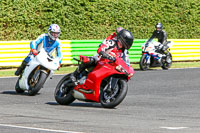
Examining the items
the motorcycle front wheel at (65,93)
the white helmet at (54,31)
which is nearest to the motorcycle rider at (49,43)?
the white helmet at (54,31)

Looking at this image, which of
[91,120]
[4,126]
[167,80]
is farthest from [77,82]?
[167,80]

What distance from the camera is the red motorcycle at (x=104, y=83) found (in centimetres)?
991

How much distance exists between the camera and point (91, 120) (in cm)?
845

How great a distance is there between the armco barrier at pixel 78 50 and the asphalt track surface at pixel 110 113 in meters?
5.89

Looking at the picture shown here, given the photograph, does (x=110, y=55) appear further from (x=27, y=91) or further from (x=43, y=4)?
(x=43, y=4)

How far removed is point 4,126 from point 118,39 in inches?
136

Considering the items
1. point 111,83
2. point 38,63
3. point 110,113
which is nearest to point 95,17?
point 38,63

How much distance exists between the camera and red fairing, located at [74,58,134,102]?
996 cm

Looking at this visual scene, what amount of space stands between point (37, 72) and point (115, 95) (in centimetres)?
300

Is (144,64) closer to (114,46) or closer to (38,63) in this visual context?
(38,63)

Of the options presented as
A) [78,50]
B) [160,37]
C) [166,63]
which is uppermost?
[160,37]

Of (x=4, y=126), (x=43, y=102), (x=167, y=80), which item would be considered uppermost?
(x=4, y=126)

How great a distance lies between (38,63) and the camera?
12.4 meters

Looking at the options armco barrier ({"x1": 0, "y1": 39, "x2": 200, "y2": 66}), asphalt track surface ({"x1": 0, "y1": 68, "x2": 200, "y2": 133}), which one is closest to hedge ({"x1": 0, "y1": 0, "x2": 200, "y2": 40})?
armco barrier ({"x1": 0, "y1": 39, "x2": 200, "y2": 66})
